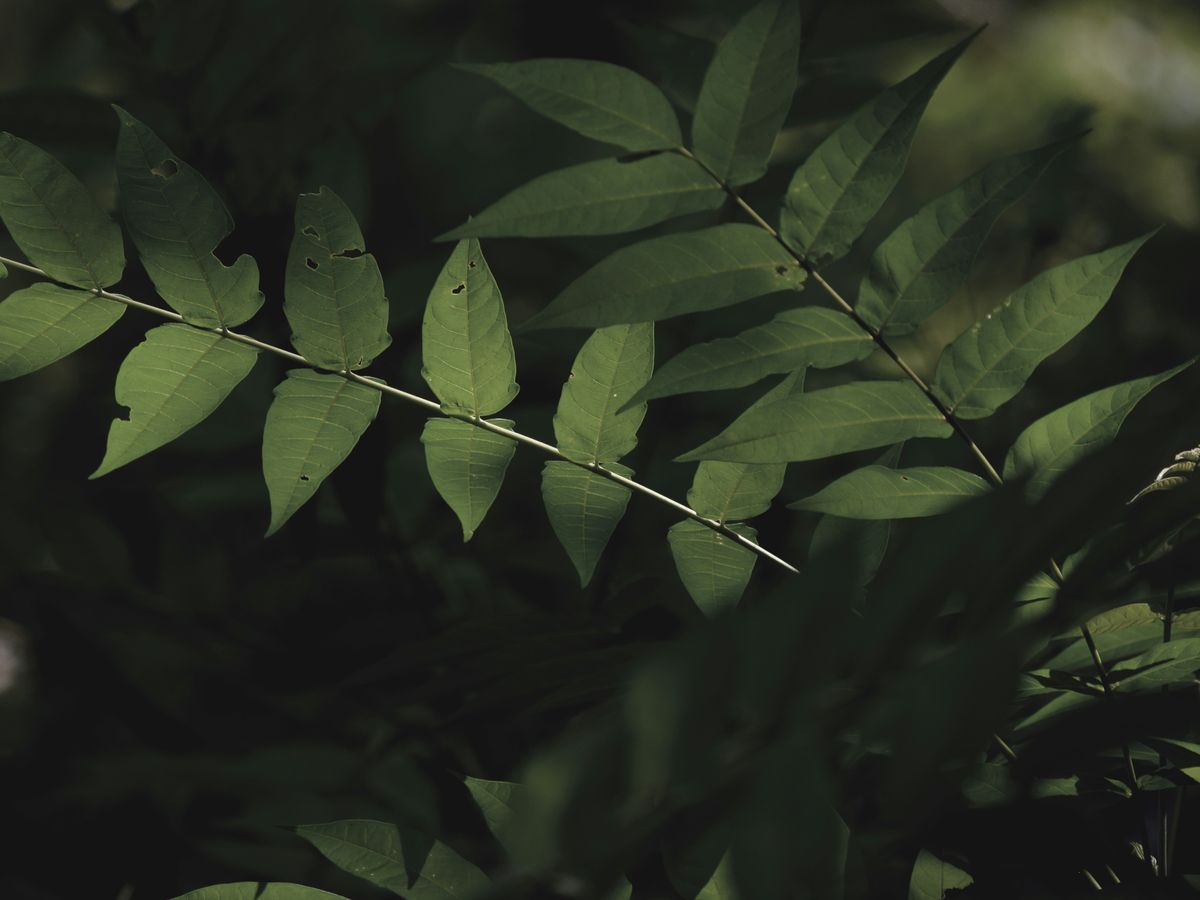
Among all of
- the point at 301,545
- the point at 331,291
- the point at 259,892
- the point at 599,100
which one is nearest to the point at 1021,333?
the point at 599,100

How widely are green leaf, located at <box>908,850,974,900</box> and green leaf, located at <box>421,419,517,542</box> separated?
0.35 m

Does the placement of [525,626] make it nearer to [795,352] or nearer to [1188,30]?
[795,352]

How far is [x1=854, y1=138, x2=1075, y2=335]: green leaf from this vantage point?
644 millimetres

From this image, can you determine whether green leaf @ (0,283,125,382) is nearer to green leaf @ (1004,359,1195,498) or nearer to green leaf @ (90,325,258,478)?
green leaf @ (90,325,258,478)

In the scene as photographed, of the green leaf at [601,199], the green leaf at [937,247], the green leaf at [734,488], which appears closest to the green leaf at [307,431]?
the green leaf at [601,199]

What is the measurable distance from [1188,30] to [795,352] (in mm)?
3639

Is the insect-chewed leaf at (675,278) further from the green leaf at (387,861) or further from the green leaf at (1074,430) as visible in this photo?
the green leaf at (387,861)

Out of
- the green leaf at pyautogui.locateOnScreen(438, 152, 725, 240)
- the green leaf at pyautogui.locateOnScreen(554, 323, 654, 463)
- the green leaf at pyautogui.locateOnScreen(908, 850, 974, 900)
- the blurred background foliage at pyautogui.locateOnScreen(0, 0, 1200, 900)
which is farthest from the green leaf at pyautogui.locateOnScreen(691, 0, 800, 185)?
the green leaf at pyautogui.locateOnScreen(908, 850, 974, 900)

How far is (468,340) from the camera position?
0.70 meters

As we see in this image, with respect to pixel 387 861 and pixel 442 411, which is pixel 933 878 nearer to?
pixel 387 861

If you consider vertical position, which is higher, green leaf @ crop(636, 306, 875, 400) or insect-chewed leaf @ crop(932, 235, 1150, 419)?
insect-chewed leaf @ crop(932, 235, 1150, 419)

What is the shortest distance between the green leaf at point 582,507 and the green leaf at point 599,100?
23 centimetres

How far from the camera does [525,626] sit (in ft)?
2.55

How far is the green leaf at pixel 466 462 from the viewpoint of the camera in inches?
27.0
